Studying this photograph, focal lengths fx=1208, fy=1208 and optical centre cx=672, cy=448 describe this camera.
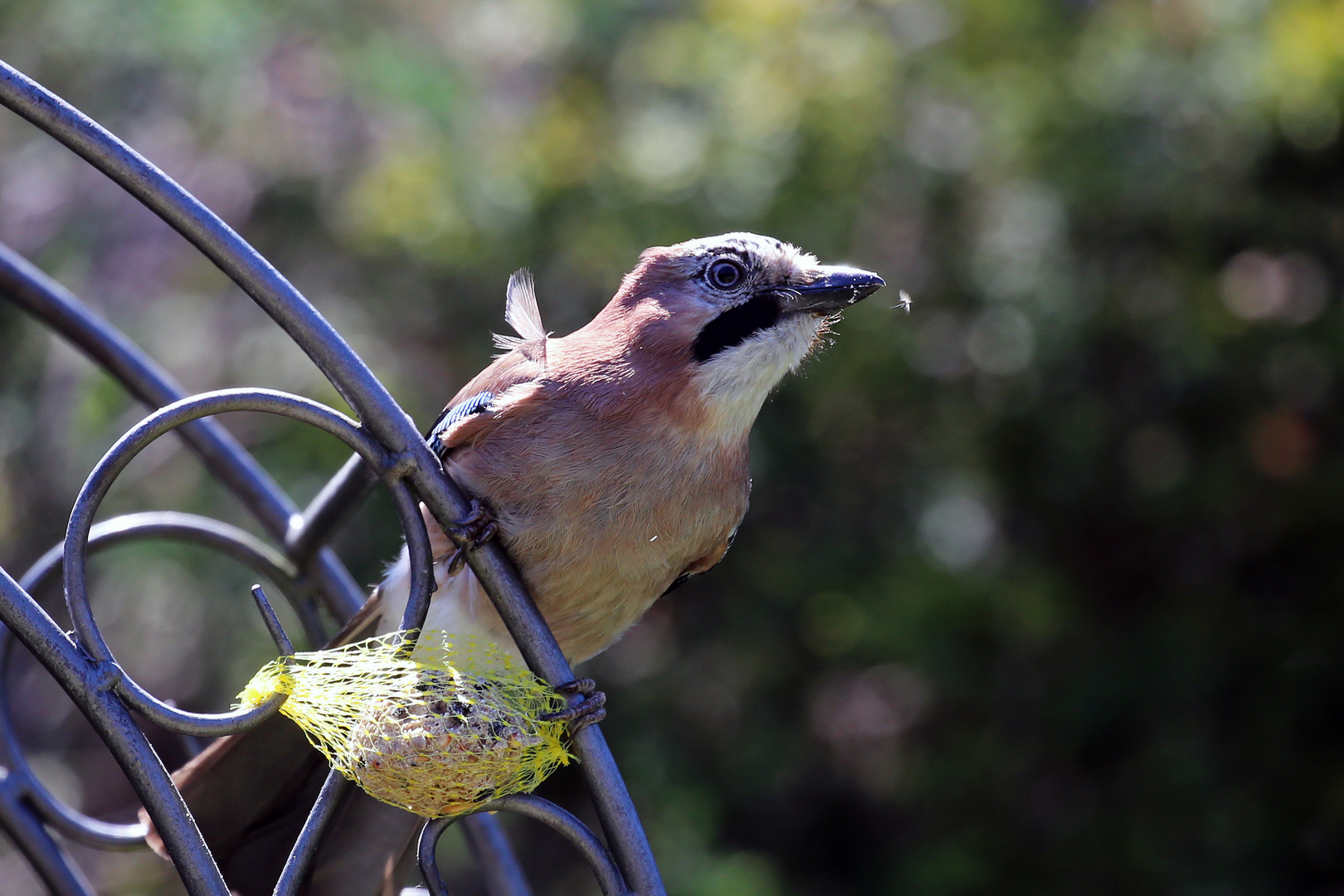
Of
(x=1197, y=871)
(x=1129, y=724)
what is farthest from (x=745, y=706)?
(x=1197, y=871)

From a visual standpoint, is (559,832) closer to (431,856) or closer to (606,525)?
(431,856)

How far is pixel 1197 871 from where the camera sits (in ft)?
12.6

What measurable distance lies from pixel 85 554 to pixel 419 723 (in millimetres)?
477

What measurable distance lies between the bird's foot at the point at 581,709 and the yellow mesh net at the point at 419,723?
0.7 inches

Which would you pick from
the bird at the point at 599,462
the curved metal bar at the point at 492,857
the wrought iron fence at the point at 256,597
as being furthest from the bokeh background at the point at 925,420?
the wrought iron fence at the point at 256,597

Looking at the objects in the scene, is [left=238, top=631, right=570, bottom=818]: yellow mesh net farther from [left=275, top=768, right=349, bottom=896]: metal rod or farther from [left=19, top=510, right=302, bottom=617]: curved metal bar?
[left=19, top=510, right=302, bottom=617]: curved metal bar

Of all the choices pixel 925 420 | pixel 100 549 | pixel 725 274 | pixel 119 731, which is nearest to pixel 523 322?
pixel 725 274

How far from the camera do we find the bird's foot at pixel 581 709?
5.49 ft

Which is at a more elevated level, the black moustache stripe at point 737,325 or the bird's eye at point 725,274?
the bird's eye at point 725,274

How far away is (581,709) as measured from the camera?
1.70 metres

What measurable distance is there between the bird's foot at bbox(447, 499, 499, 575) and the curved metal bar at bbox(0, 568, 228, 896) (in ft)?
1.60

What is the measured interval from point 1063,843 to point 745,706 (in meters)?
1.15

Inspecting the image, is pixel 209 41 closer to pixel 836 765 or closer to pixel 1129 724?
pixel 836 765

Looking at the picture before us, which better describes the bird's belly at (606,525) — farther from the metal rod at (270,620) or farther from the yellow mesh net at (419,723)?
the metal rod at (270,620)
